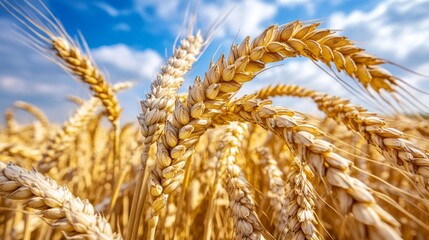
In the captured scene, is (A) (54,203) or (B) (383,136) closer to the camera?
(A) (54,203)

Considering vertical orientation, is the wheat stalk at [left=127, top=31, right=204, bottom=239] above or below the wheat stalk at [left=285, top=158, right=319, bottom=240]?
above

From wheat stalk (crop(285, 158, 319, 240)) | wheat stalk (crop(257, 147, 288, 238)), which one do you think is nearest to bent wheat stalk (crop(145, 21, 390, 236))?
wheat stalk (crop(285, 158, 319, 240))

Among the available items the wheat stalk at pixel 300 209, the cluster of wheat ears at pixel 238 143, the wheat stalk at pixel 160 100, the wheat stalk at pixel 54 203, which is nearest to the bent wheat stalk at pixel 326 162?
the cluster of wheat ears at pixel 238 143

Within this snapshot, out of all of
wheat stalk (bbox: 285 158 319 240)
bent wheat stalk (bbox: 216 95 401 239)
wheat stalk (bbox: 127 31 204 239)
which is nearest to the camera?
bent wheat stalk (bbox: 216 95 401 239)

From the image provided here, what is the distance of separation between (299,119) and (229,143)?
0.52 meters

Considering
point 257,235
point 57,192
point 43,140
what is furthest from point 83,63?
point 43,140

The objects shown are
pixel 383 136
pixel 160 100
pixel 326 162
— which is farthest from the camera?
pixel 160 100

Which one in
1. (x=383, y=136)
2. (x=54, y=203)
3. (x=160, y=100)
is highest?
(x=160, y=100)

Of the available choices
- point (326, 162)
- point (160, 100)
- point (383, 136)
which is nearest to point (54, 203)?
point (160, 100)

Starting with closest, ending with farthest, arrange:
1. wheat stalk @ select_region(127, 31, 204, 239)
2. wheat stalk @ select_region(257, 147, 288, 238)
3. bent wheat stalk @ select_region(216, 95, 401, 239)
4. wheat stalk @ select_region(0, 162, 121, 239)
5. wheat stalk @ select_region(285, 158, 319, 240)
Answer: bent wheat stalk @ select_region(216, 95, 401, 239) → wheat stalk @ select_region(0, 162, 121, 239) → wheat stalk @ select_region(285, 158, 319, 240) → wheat stalk @ select_region(127, 31, 204, 239) → wheat stalk @ select_region(257, 147, 288, 238)

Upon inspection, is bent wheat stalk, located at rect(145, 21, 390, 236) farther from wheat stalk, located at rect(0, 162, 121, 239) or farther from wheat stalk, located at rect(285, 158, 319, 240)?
wheat stalk, located at rect(285, 158, 319, 240)

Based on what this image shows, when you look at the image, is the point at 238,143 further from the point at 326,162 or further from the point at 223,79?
the point at 326,162

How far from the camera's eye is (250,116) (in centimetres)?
77

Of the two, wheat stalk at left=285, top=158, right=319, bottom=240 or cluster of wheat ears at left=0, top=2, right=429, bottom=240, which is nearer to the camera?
cluster of wheat ears at left=0, top=2, right=429, bottom=240
